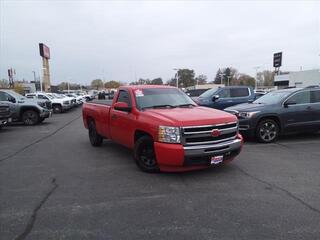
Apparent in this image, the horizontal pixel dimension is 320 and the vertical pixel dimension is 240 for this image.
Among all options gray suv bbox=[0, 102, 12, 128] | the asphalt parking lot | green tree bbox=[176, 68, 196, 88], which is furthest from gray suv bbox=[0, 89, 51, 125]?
green tree bbox=[176, 68, 196, 88]

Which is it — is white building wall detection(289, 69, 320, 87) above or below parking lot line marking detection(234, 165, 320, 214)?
above

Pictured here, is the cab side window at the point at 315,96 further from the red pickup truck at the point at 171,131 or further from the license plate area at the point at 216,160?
the license plate area at the point at 216,160

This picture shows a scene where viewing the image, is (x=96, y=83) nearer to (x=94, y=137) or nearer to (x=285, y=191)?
(x=94, y=137)

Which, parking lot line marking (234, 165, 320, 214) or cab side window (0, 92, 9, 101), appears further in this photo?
cab side window (0, 92, 9, 101)

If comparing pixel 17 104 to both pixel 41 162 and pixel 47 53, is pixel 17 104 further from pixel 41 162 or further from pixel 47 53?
pixel 47 53

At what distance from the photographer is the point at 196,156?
18.3 ft

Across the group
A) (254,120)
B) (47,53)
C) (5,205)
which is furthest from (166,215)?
(47,53)

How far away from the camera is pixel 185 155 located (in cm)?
552

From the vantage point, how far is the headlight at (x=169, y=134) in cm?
559

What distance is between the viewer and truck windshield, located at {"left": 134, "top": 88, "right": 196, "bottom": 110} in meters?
6.96

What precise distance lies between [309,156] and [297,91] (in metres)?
3.18

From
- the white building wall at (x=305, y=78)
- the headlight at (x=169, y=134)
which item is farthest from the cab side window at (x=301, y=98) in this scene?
the white building wall at (x=305, y=78)

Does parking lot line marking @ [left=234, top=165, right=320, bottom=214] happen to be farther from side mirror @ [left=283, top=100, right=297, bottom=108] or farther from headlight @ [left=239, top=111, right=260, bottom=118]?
side mirror @ [left=283, top=100, right=297, bottom=108]

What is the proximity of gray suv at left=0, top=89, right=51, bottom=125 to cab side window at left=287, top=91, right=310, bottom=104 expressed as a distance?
40.7 ft
